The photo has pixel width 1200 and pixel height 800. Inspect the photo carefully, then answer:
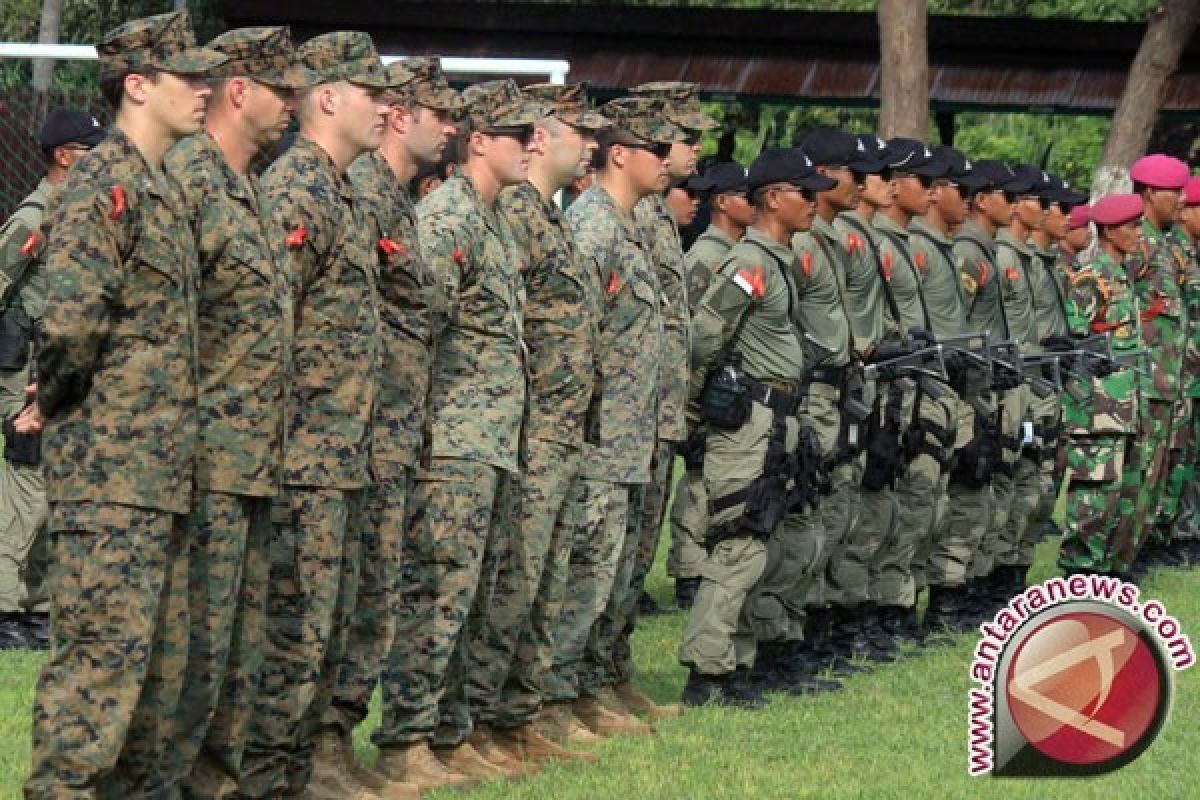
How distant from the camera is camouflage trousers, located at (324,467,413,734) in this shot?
8.26 meters

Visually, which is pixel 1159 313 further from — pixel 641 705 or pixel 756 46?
pixel 756 46

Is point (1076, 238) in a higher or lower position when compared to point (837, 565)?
higher

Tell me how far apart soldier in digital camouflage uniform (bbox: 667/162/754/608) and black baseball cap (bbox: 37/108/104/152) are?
2.88 meters

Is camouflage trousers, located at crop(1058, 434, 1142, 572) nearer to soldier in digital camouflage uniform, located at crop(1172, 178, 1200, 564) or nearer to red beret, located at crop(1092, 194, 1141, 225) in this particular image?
red beret, located at crop(1092, 194, 1141, 225)

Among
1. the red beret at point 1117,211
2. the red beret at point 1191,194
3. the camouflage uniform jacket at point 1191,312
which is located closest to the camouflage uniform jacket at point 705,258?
the red beret at point 1117,211

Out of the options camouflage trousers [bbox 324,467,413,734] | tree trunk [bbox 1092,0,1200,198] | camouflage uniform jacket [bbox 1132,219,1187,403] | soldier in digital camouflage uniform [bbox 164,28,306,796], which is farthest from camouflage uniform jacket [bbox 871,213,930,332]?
tree trunk [bbox 1092,0,1200,198]

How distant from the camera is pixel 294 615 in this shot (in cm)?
777

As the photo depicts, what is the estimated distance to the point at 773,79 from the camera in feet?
87.8

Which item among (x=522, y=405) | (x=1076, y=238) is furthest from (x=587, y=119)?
(x=1076, y=238)

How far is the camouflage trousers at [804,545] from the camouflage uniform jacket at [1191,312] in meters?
4.90

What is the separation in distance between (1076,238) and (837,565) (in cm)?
549

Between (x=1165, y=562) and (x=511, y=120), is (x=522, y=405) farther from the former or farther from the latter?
(x=1165, y=562)

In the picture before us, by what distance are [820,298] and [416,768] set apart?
3625 mm

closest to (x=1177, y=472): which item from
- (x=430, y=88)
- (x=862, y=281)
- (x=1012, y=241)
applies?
(x=1012, y=241)
